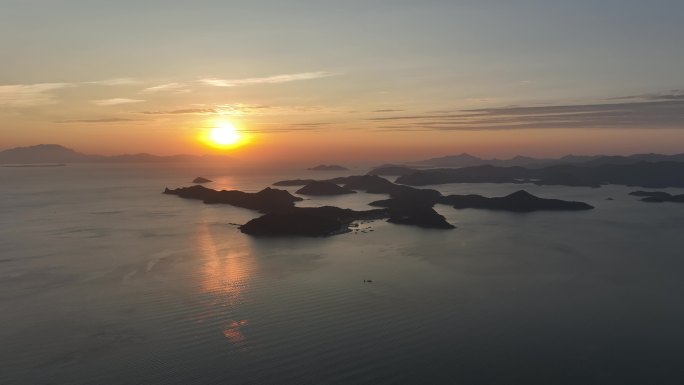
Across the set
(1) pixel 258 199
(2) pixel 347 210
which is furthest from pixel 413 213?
(1) pixel 258 199

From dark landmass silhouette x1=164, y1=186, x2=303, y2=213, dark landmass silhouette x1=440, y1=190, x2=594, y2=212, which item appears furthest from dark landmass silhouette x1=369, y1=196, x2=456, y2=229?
dark landmass silhouette x1=164, y1=186, x2=303, y2=213

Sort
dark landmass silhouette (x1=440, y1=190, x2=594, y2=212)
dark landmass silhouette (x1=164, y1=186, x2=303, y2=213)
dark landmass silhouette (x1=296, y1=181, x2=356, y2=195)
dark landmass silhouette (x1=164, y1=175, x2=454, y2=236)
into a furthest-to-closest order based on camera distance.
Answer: dark landmass silhouette (x1=296, y1=181, x2=356, y2=195) → dark landmass silhouette (x1=440, y1=190, x2=594, y2=212) → dark landmass silhouette (x1=164, y1=186, x2=303, y2=213) → dark landmass silhouette (x1=164, y1=175, x2=454, y2=236)

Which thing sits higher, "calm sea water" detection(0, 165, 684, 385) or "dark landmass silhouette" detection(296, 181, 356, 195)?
"dark landmass silhouette" detection(296, 181, 356, 195)

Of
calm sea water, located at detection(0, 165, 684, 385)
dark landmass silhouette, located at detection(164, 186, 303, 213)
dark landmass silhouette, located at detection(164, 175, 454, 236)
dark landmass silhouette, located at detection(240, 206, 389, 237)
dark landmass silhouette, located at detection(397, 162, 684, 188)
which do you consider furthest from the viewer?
dark landmass silhouette, located at detection(397, 162, 684, 188)

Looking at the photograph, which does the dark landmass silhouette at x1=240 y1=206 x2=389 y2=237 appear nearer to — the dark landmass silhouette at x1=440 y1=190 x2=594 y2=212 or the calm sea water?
the calm sea water

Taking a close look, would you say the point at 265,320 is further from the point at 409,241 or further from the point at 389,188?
the point at 389,188

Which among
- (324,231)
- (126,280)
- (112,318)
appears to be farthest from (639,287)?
(126,280)

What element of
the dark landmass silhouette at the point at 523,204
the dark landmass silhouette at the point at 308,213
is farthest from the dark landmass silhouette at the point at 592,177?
the dark landmass silhouette at the point at 523,204
